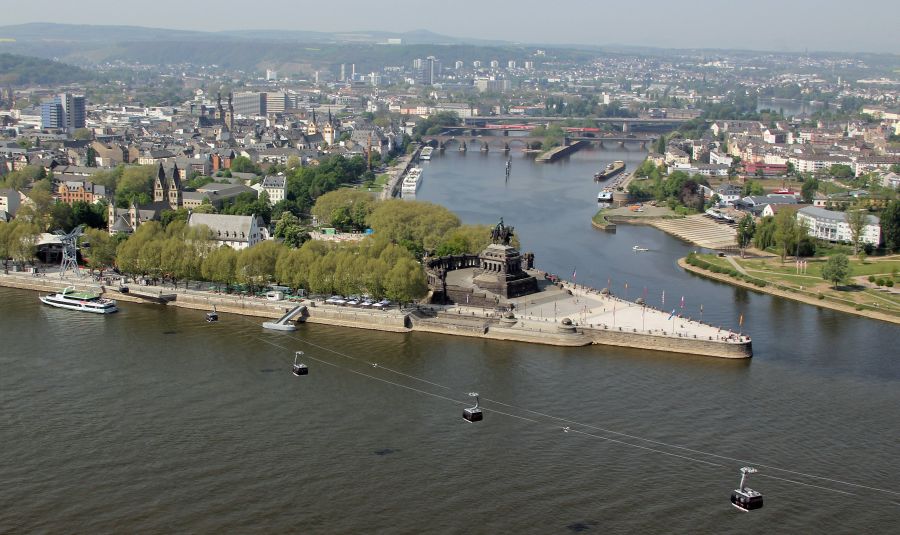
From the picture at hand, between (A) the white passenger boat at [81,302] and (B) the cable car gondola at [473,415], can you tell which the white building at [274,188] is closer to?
(A) the white passenger boat at [81,302]

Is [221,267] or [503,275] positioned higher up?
[503,275]

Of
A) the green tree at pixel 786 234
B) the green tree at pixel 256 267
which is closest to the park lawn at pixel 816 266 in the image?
the green tree at pixel 786 234

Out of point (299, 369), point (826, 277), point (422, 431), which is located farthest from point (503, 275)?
point (826, 277)

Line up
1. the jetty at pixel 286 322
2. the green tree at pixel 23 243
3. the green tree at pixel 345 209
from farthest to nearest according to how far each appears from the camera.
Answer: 1. the green tree at pixel 345 209
2. the green tree at pixel 23 243
3. the jetty at pixel 286 322

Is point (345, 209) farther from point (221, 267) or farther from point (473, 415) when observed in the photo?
point (473, 415)

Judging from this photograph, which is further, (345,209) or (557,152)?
(557,152)

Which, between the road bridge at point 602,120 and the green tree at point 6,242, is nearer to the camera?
the green tree at point 6,242
